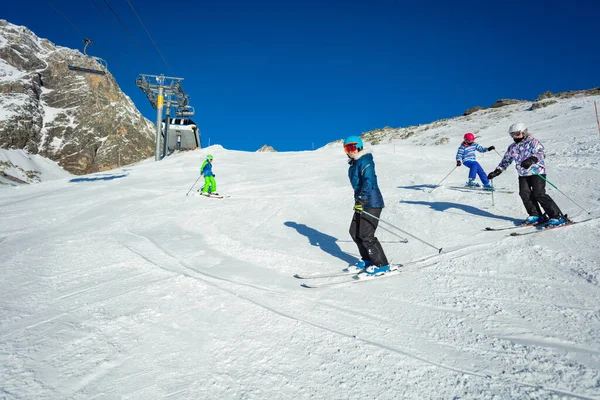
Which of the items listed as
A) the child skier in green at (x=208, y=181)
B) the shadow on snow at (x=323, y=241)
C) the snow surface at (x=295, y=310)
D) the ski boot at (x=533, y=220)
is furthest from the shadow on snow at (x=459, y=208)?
the child skier in green at (x=208, y=181)

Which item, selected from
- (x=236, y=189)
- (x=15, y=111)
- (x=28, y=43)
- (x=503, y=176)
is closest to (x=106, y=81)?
(x=28, y=43)

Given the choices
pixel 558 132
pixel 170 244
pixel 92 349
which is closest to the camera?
pixel 92 349

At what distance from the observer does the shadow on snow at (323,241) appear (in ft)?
17.7

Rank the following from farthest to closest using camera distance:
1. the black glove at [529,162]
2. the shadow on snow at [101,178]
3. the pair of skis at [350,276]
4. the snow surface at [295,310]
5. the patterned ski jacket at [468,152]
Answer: the shadow on snow at [101,178], the patterned ski jacket at [468,152], the black glove at [529,162], the pair of skis at [350,276], the snow surface at [295,310]

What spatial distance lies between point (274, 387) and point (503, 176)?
10398mm

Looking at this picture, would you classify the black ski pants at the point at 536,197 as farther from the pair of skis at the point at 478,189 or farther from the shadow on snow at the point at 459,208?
the pair of skis at the point at 478,189

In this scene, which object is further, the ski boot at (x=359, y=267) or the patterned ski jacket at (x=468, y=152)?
the patterned ski jacket at (x=468, y=152)

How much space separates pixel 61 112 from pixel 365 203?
104m

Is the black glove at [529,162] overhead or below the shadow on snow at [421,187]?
overhead

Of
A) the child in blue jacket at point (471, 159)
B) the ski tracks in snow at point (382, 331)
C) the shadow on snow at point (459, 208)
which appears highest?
the child in blue jacket at point (471, 159)

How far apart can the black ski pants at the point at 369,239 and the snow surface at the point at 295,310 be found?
431 mm

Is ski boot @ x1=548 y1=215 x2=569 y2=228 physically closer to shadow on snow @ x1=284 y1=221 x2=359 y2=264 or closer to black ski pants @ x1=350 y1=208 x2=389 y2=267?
black ski pants @ x1=350 y1=208 x2=389 y2=267

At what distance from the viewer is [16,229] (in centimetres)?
718

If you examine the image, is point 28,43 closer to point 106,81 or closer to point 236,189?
point 106,81
